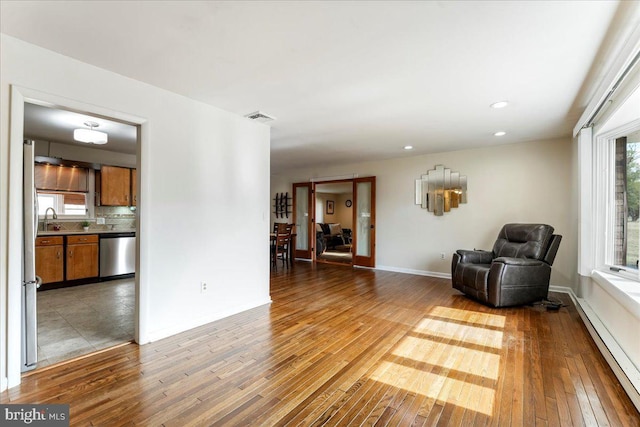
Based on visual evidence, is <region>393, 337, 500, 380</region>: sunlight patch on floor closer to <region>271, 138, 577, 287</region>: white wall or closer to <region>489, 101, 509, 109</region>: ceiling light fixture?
<region>489, 101, 509, 109</region>: ceiling light fixture

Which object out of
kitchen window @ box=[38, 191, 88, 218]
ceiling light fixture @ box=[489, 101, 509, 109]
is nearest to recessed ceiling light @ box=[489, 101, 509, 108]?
ceiling light fixture @ box=[489, 101, 509, 109]

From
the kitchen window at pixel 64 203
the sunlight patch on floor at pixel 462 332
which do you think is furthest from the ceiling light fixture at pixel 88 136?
the sunlight patch on floor at pixel 462 332

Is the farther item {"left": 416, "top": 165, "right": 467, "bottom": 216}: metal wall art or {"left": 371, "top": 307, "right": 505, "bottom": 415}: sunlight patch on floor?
{"left": 416, "top": 165, "right": 467, "bottom": 216}: metal wall art

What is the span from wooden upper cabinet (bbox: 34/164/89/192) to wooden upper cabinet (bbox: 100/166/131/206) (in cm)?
31

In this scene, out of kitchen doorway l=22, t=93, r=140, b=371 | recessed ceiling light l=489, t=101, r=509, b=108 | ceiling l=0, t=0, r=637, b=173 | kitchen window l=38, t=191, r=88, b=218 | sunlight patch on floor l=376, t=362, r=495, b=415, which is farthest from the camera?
kitchen window l=38, t=191, r=88, b=218

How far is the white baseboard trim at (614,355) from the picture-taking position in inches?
74.4

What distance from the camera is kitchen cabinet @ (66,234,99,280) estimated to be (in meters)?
4.64

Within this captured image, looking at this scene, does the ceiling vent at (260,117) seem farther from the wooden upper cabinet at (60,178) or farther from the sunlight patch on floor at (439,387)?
the wooden upper cabinet at (60,178)

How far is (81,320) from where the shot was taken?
3.17 meters

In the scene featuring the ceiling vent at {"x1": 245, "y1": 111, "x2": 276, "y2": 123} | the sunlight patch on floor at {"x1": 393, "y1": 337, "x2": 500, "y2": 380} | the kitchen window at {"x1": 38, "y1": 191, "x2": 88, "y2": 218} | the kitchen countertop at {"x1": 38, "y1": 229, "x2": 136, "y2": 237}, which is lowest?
the sunlight patch on floor at {"x1": 393, "y1": 337, "x2": 500, "y2": 380}

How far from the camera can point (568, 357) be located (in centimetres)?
241

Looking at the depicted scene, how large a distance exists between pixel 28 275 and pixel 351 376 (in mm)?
2516

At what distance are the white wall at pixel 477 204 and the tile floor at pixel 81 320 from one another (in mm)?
4801

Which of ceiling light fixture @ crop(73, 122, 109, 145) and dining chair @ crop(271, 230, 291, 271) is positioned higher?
ceiling light fixture @ crop(73, 122, 109, 145)
